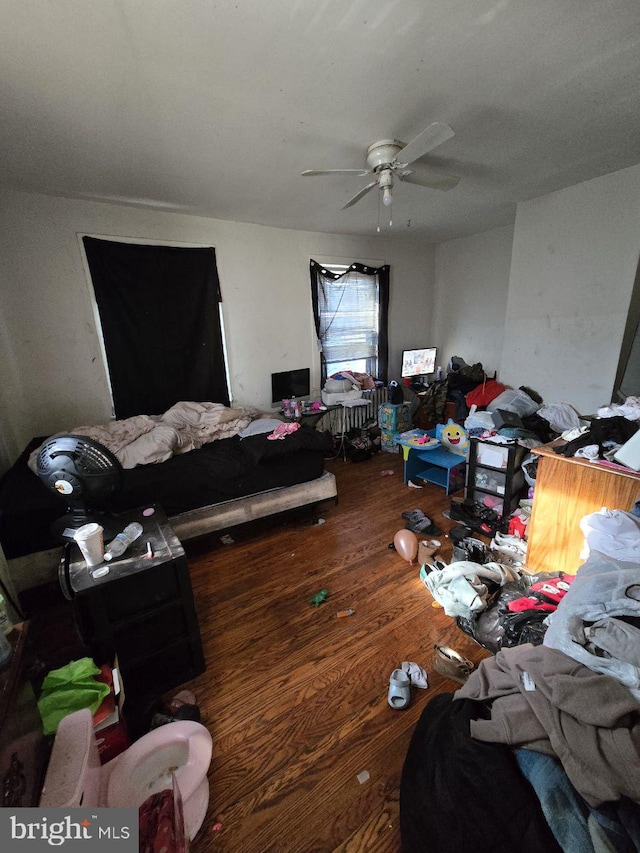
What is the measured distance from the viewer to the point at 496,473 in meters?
2.58

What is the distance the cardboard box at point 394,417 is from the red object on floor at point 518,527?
185cm

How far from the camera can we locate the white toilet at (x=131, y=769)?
35.1 inches

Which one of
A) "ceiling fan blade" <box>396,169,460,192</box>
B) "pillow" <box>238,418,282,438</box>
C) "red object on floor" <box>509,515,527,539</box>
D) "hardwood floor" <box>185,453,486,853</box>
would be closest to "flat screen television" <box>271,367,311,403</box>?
"pillow" <box>238,418,282,438</box>

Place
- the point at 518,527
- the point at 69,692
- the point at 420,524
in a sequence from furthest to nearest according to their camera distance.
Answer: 1. the point at 420,524
2. the point at 518,527
3. the point at 69,692

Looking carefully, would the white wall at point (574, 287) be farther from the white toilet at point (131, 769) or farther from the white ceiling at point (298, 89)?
the white toilet at point (131, 769)

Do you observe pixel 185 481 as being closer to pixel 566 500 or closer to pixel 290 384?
pixel 290 384

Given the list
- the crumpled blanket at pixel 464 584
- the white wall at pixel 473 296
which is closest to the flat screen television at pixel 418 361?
the white wall at pixel 473 296

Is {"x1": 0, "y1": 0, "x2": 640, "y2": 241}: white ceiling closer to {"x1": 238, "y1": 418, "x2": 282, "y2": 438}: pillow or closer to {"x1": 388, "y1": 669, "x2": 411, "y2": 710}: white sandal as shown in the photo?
{"x1": 238, "y1": 418, "x2": 282, "y2": 438}: pillow

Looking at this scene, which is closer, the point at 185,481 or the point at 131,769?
the point at 131,769

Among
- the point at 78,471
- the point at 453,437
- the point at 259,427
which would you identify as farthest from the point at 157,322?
the point at 453,437

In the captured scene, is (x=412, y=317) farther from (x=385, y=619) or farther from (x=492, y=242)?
(x=385, y=619)

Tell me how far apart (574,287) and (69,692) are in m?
4.06

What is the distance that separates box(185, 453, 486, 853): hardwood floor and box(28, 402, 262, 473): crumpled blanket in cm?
77

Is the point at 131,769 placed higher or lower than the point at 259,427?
lower
